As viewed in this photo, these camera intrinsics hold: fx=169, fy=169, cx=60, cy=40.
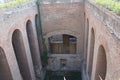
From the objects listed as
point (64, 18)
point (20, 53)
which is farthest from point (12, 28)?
point (64, 18)

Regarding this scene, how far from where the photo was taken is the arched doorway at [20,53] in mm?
8098

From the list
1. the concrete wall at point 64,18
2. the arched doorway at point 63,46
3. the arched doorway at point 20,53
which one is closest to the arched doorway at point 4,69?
the arched doorway at point 20,53

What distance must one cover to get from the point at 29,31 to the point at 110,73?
20.5 ft

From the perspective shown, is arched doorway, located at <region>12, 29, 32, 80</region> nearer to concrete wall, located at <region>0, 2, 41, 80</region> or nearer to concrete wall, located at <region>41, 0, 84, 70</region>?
concrete wall, located at <region>0, 2, 41, 80</region>

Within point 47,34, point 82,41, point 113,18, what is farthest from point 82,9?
point 113,18

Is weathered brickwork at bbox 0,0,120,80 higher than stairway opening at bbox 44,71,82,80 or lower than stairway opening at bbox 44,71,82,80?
higher

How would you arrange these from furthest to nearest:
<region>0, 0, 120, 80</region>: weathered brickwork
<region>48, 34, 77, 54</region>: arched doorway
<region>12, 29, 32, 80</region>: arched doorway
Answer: <region>48, 34, 77, 54</region>: arched doorway
<region>12, 29, 32, 80</region>: arched doorway
<region>0, 0, 120, 80</region>: weathered brickwork

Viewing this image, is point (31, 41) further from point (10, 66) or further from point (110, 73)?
point (110, 73)

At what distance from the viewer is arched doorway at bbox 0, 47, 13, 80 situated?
6.56 metres

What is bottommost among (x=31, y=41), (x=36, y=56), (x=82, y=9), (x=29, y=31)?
(x=36, y=56)

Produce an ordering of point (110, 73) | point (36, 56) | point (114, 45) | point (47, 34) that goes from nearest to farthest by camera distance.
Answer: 1. point (114, 45)
2. point (110, 73)
3. point (36, 56)
4. point (47, 34)

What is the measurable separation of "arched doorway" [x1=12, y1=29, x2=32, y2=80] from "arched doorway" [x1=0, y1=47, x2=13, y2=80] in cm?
159

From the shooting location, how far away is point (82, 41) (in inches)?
436

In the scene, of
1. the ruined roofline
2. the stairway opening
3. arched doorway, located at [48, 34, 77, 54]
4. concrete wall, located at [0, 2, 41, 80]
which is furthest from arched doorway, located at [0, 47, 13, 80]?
arched doorway, located at [48, 34, 77, 54]
